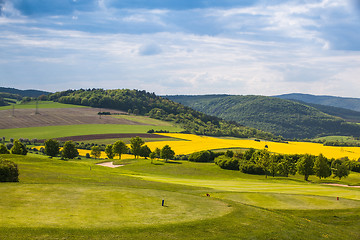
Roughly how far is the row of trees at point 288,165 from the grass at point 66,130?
8141cm

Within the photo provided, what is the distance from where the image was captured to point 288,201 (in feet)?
158

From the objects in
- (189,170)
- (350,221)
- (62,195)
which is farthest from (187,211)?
(189,170)

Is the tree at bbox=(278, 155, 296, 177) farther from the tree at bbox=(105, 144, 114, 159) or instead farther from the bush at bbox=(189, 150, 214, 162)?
the tree at bbox=(105, 144, 114, 159)

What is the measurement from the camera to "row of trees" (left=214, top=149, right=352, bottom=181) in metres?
96.8

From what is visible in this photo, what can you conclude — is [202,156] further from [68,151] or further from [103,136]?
[103,136]

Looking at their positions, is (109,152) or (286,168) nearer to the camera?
(286,168)

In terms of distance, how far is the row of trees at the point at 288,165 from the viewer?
3809 inches

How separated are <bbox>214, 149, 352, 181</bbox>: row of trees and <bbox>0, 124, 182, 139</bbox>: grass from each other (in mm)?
81411

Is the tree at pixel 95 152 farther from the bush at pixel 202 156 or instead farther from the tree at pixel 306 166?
the tree at pixel 306 166

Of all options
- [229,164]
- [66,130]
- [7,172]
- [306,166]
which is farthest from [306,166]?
[66,130]

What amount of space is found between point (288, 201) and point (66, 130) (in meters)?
143

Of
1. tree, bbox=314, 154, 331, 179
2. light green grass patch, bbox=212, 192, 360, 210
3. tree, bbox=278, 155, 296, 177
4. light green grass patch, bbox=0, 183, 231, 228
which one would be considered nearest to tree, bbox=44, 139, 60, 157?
tree, bbox=278, 155, 296, 177

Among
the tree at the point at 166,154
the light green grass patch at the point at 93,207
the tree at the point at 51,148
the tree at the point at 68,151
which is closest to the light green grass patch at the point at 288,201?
the light green grass patch at the point at 93,207

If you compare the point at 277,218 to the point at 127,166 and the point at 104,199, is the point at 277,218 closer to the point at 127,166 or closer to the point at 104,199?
the point at 104,199
